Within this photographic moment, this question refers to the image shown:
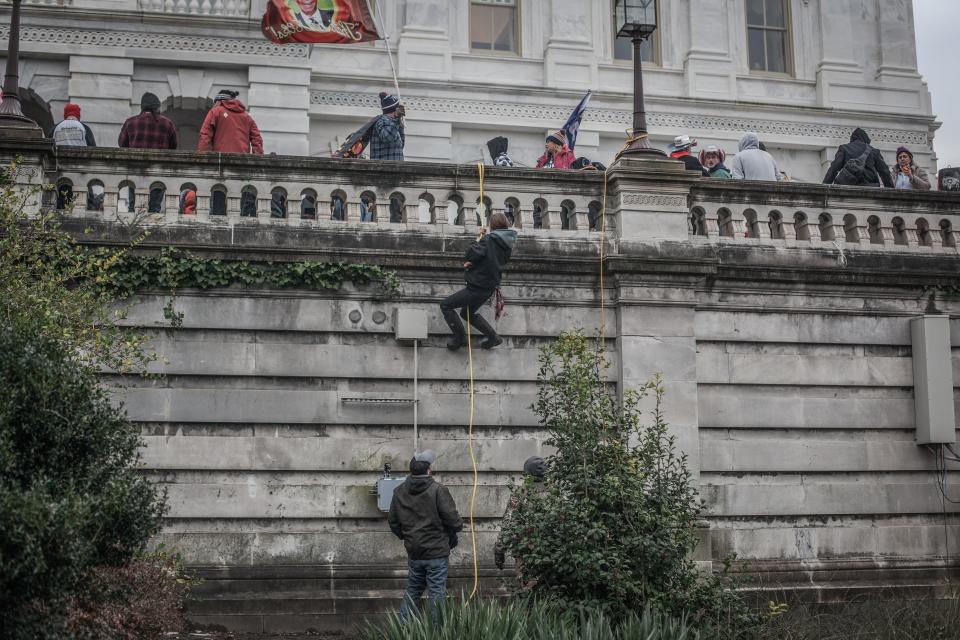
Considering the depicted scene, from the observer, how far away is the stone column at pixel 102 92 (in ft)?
74.3

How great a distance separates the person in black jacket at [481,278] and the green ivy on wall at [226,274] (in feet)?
2.72

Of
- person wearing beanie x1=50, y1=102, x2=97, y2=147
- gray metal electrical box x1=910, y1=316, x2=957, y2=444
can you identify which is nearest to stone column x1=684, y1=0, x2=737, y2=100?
gray metal electrical box x1=910, y1=316, x2=957, y2=444

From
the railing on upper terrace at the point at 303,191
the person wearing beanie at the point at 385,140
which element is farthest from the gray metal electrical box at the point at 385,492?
the person wearing beanie at the point at 385,140

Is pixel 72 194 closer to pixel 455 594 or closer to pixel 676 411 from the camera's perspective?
pixel 455 594

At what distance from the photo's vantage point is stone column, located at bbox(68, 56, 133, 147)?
22.6m

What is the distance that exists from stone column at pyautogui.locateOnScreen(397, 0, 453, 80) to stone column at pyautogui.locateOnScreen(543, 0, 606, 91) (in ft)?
7.69

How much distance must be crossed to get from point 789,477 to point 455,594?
4729 millimetres

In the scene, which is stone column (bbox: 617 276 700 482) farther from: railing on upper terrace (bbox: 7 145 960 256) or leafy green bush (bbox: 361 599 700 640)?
leafy green bush (bbox: 361 599 700 640)

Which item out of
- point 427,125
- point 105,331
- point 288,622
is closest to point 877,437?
point 288,622

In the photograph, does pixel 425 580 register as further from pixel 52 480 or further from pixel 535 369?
pixel 52 480

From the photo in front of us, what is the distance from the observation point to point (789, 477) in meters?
15.2

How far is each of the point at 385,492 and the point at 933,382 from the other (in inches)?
296

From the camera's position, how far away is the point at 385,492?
1362 cm

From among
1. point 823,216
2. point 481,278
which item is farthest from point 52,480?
point 823,216
